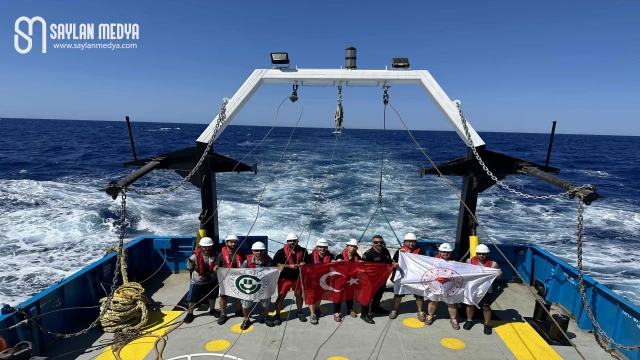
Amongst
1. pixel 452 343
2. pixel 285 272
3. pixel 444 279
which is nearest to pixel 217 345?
pixel 285 272

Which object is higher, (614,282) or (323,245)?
(323,245)

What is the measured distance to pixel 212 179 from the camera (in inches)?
328

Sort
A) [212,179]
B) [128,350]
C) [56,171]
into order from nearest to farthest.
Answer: [128,350]
[212,179]
[56,171]

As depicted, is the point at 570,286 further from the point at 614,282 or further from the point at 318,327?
the point at 614,282

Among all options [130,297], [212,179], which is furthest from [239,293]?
[212,179]

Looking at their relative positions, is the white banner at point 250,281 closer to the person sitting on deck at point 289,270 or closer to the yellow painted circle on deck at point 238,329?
the person sitting on deck at point 289,270

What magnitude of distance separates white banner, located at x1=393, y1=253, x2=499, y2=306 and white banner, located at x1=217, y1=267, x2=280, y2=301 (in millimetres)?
2449

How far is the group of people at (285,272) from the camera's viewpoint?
6.79 m

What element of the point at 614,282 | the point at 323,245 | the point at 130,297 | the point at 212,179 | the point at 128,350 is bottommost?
the point at 614,282

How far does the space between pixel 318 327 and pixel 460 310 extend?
2.95 meters

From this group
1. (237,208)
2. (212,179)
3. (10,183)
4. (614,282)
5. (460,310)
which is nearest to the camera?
(460,310)

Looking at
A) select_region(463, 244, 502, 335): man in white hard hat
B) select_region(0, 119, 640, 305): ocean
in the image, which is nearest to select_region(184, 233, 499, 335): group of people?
select_region(463, 244, 502, 335): man in white hard hat

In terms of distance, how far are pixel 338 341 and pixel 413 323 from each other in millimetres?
1623

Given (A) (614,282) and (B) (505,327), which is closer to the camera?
(B) (505,327)
